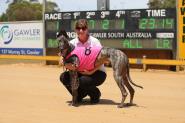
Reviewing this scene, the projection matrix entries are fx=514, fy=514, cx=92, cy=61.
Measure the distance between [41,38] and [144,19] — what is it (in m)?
6.13

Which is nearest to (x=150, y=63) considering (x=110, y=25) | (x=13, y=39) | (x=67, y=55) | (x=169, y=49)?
(x=169, y=49)

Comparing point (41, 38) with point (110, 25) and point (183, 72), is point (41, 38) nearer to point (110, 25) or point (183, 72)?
point (110, 25)

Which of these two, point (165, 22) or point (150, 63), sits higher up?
point (165, 22)

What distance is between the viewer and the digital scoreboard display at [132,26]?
64.9 feet

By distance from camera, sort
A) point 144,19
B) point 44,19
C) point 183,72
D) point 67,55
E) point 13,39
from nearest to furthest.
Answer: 1. point 67,55
2. point 183,72
3. point 144,19
4. point 44,19
5. point 13,39

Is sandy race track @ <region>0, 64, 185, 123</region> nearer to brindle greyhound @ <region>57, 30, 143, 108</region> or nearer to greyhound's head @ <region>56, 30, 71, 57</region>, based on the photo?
brindle greyhound @ <region>57, 30, 143, 108</region>

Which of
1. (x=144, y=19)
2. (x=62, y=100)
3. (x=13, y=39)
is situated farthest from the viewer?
(x=13, y=39)

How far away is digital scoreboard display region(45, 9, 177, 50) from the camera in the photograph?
779 inches

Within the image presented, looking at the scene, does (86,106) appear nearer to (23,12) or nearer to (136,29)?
(136,29)

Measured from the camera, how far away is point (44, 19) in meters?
23.5

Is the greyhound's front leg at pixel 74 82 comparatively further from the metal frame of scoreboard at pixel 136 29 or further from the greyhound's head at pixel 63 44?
the metal frame of scoreboard at pixel 136 29

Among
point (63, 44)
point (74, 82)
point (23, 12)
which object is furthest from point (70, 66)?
point (23, 12)

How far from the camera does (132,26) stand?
20.7 meters

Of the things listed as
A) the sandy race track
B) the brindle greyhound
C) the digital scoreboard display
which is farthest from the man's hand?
the digital scoreboard display
